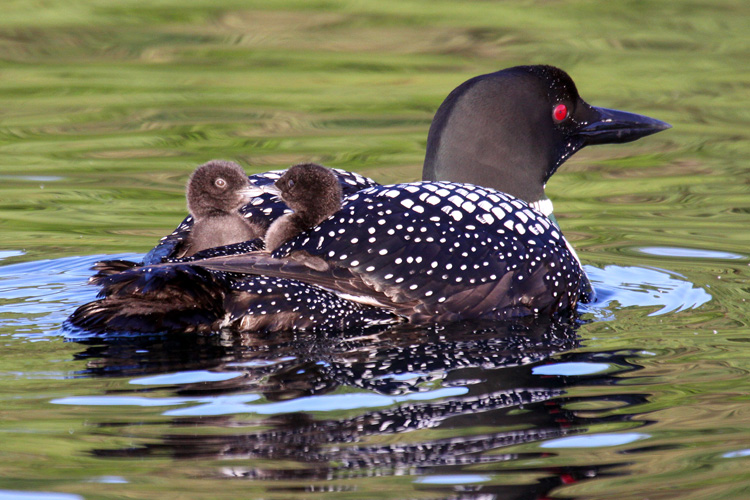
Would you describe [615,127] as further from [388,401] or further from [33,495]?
[33,495]

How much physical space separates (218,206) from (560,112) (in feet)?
5.88

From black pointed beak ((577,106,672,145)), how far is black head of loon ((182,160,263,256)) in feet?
6.02

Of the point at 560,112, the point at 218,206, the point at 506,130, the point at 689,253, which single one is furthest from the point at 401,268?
the point at 689,253

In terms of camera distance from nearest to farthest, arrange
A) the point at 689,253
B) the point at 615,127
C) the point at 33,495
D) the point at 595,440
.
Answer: the point at 33,495 < the point at 595,440 < the point at 615,127 < the point at 689,253

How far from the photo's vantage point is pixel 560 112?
5914mm

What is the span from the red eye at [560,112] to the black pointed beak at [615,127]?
170 mm

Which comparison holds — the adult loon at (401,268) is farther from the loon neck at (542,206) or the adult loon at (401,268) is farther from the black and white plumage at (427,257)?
the loon neck at (542,206)

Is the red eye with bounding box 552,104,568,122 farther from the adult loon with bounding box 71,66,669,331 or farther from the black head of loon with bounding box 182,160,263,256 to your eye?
the black head of loon with bounding box 182,160,263,256

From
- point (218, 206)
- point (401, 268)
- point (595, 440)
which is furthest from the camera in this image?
point (218, 206)

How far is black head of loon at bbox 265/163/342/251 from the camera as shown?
4.87 m

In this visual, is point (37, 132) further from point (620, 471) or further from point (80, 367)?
point (620, 471)

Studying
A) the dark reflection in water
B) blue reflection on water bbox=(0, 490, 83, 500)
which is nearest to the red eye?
the dark reflection in water

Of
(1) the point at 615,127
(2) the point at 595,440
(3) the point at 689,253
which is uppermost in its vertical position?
(1) the point at 615,127

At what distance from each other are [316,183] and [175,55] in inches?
240
